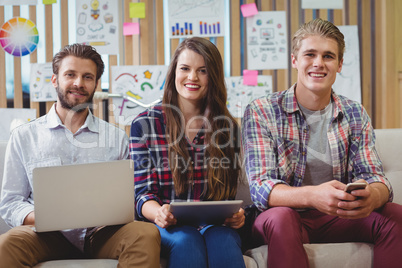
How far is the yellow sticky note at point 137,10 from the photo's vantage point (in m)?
2.72

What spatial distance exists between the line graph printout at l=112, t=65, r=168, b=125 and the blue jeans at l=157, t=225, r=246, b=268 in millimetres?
1437

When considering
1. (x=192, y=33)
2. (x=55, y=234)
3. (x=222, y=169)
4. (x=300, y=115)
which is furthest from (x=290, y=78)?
(x=55, y=234)

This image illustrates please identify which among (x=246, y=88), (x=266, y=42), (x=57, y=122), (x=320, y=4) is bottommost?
(x=57, y=122)

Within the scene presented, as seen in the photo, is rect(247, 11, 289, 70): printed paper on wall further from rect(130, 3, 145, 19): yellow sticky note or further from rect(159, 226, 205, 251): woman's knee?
rect(159, 226, 205, 251): woman's knee

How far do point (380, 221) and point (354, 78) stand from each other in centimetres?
155

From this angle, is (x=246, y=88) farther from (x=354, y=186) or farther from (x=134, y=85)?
(x=354, y=186)

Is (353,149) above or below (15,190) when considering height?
above

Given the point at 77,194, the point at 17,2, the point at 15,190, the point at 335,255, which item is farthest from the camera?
the point at 17,2

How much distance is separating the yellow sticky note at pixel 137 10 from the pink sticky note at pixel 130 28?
0.05m

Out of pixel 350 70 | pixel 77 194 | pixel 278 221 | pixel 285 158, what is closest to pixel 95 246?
pixel 77 194

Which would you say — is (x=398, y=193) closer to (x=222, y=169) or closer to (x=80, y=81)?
(x=222, y=169)

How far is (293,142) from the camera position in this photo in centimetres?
166

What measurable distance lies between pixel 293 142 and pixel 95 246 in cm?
81

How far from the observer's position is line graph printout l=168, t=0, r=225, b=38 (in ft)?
9.01
